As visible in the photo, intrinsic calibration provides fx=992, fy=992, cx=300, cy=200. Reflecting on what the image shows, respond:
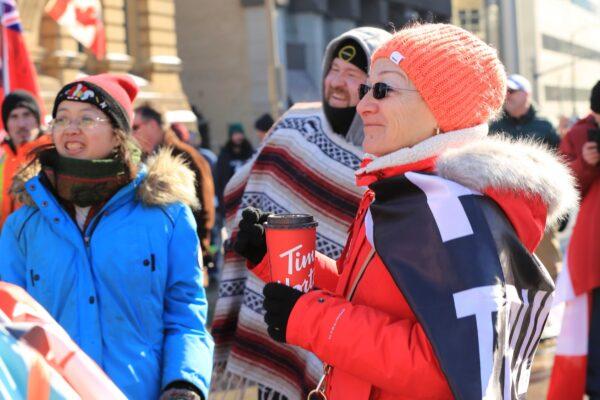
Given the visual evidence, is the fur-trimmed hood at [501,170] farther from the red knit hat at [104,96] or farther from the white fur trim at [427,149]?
the red knit hat at [104,96]

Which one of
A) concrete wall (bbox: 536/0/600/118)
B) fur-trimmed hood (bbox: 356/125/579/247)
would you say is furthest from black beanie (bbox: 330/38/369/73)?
concrete wall (bbox: 536/0/600/118)

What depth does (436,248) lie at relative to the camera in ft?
6.96

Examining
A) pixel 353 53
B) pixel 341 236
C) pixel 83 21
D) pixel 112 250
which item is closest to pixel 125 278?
pixel 112 250

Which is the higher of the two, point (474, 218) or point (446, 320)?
point (474, 218)

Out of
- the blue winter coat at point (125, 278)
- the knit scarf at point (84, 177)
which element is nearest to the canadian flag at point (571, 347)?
the blue winter coat at point (125, 278)

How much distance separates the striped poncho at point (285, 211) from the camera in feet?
13.6

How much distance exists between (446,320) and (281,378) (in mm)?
2284

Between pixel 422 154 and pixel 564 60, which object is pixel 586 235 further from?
pixel 564 60

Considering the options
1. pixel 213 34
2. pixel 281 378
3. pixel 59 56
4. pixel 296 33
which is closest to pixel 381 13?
pixel 296 33

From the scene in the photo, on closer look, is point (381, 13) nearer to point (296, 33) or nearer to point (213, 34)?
point (296, 33)

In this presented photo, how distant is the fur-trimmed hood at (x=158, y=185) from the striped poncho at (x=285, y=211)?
84 centimetres

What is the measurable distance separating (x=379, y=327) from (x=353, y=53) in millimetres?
2180

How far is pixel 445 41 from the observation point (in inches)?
95.3

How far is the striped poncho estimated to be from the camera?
4.16m
